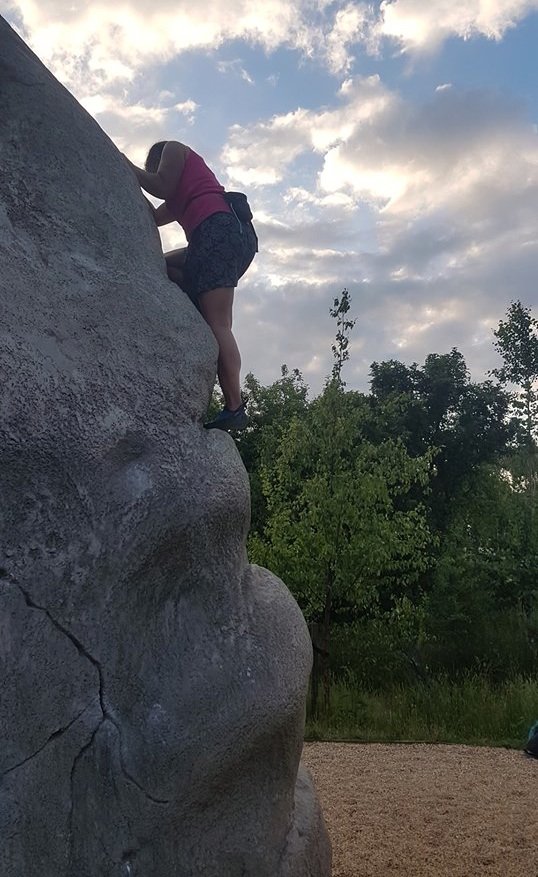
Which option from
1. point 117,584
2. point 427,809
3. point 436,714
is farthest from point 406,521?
point 117,584

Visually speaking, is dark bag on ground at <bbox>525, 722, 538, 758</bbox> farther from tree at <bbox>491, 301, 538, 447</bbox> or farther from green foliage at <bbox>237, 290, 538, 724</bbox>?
tree at <bbox>491, 301, 538, 447</bbox>

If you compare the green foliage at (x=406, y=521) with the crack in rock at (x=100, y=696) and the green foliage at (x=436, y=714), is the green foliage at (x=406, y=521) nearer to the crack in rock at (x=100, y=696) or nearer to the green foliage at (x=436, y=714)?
the green foliage at (x=436, y=714)

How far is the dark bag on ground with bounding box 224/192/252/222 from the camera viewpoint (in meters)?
4.14

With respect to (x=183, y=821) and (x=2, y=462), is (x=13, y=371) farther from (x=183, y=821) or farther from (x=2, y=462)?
(x=183, y=821)

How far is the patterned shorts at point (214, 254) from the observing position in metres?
4.02

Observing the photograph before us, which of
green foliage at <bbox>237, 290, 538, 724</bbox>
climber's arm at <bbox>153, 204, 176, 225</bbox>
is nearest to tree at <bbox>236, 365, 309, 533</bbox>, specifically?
green foliage at <bbox>237, 290, 538, 724</bbox>

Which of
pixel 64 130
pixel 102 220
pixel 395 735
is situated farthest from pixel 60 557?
pixel 395 735

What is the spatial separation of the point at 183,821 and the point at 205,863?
0.19 m

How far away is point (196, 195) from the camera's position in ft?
Answer: 13.5

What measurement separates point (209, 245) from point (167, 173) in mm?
427

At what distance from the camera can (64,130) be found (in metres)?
3.71

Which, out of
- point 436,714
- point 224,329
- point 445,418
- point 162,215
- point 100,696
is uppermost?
point 445,418

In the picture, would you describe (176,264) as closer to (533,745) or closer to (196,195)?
(196,195)

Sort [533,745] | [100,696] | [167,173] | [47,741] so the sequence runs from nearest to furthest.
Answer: [47,741] < [100,696] < [167,173] < [533,745]
